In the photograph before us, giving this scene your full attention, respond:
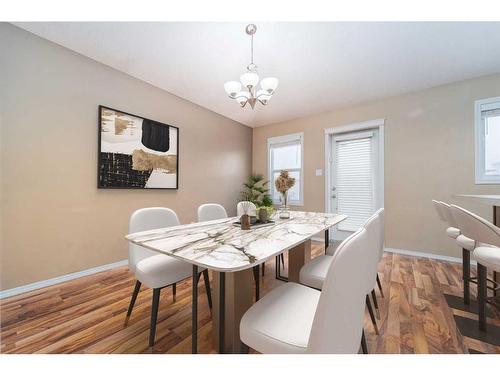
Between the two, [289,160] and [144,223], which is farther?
[289,160]

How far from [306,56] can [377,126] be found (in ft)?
6.43

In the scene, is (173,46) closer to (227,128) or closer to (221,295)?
(227,128)

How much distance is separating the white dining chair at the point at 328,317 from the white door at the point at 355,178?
10.7 ft

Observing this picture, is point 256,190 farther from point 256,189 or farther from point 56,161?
point 56,161

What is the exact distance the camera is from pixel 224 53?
7.53 feet

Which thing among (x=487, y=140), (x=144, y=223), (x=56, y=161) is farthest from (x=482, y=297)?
(x=56, y=161)

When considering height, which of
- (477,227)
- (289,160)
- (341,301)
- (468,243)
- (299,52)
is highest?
(299,52)

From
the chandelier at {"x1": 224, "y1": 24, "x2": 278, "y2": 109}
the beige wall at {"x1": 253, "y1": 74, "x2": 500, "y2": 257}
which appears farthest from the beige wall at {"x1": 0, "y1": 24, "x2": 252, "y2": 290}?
the beige wall at {"x1": 253, "y1": 74, "x2": 500, "y2": 257}

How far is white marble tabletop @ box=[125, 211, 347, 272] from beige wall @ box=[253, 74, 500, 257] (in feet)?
8.57

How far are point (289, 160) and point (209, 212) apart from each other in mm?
2860

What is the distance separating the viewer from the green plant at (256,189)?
4559 millimetres

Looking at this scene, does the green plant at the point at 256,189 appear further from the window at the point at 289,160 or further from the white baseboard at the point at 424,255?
the white baseboard at the point at 424,255

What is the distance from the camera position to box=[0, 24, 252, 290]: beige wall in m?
1.90

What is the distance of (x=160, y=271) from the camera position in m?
Answer: 1.33
